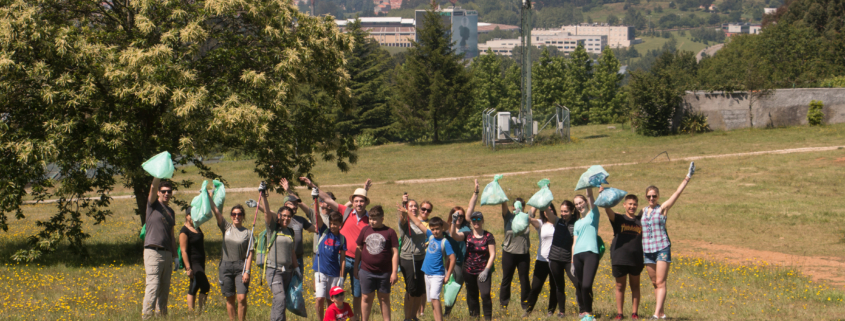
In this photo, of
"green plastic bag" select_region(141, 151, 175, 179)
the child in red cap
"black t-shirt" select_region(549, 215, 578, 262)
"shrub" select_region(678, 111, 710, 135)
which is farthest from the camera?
"shrub" select_region(678, 111, 710, 135)

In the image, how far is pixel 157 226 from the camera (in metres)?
8.59

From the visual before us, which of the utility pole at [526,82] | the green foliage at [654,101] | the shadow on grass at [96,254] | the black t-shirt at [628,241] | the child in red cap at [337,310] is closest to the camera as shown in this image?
the child in red cap at [337,310]

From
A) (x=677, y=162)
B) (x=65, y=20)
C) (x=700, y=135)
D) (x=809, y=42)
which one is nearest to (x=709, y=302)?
(x=65, y=20)

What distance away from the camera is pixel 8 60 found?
41.2ft

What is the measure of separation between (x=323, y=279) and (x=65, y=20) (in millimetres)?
10154

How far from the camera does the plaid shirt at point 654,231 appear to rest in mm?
8242

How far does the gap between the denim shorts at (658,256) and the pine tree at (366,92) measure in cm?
4998

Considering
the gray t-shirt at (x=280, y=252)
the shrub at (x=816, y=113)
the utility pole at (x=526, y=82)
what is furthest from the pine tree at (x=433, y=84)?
the gray t-shirt at (x=280, y=252)

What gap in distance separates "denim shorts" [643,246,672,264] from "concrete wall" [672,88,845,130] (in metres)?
Answer: 31.6

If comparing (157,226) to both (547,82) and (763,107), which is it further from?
(547,82)

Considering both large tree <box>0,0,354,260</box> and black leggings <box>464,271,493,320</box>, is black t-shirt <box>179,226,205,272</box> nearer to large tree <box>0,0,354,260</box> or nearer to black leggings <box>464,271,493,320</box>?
black leggings <box>464,271,493,320</box>

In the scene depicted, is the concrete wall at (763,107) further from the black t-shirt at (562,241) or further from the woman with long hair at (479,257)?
the woman with long hair at (479,257)

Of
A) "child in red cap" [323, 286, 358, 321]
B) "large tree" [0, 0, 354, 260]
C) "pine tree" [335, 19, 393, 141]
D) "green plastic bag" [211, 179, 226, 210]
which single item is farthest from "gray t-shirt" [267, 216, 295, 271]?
"pine tree" [335, 19, 393, 141]

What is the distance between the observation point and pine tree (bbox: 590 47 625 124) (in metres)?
72.0
